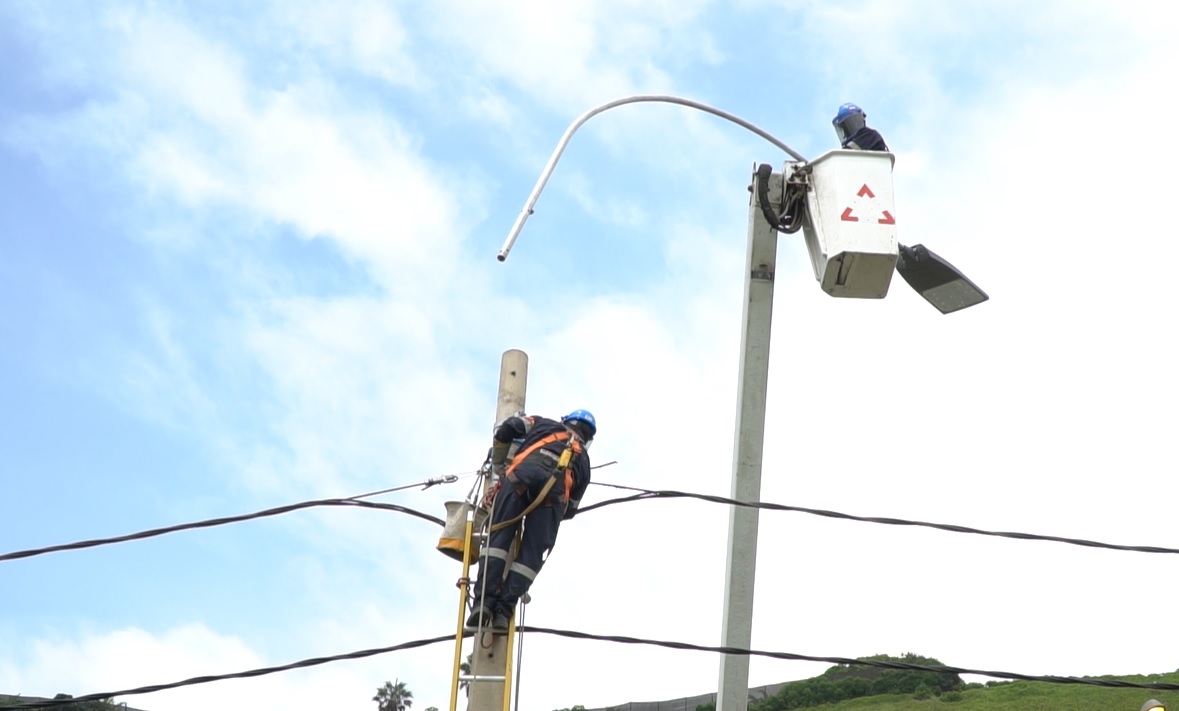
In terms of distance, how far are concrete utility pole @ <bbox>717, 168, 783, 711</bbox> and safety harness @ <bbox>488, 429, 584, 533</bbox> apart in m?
1.12

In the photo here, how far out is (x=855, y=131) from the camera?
7734mm

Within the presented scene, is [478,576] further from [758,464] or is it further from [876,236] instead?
[876,236]

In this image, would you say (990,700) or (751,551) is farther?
(990,700)

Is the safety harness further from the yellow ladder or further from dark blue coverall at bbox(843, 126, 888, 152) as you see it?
dark blue coverall at bbox(843, 126, 888, 152)

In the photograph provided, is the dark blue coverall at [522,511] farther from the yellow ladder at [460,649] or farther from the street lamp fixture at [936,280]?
the street lamp fixture at [936,280]

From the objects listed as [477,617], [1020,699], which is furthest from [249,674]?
[1020,699]

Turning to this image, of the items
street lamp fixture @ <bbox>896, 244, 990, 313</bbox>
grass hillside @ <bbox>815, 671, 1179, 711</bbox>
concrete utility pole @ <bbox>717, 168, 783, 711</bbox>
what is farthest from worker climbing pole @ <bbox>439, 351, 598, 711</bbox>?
grass hillside @ <bbox>815, 671, 1179, 711</bbox>

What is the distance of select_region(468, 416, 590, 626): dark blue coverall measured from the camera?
7.18 metres

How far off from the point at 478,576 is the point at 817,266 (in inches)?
93.6

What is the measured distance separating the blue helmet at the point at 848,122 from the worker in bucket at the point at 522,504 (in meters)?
2.27

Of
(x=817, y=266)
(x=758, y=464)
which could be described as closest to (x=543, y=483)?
(x=758, y=464)

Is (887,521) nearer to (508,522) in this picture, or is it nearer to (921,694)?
(508,522)

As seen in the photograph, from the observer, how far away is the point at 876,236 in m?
6.99

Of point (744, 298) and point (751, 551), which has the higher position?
point (744, 298)
